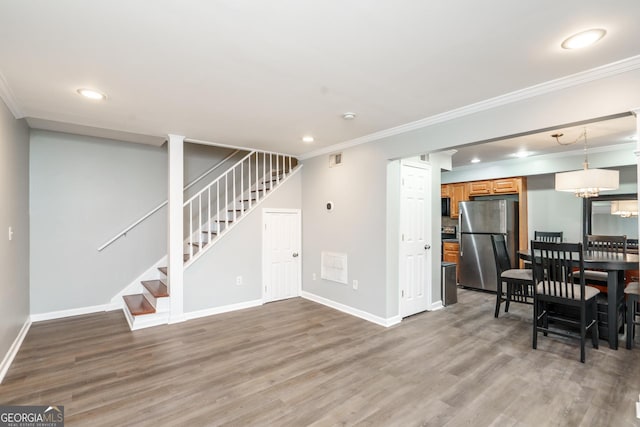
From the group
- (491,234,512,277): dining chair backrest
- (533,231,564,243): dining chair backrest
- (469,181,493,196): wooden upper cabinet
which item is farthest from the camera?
(469,181,493,196): wooden upper cabinet

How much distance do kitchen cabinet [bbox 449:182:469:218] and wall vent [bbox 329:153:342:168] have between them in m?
→ 3.45

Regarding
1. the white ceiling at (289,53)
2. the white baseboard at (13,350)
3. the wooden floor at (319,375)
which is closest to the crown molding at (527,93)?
the white ceiling at (289,53)

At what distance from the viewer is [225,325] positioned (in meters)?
4.00

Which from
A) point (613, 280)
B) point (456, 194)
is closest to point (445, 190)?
point (456, 194)

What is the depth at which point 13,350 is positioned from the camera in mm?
3109

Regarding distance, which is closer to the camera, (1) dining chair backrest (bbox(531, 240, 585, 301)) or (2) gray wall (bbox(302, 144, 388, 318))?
(1) dining chair backrest (bbox(531, 240, 585, 301))

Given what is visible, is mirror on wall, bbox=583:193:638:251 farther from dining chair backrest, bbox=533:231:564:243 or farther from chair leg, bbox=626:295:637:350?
chair leg, bbox=626:295:637:350

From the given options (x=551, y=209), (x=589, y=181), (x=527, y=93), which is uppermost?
(x=527, y=93)

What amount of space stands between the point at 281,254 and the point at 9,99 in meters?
3.71

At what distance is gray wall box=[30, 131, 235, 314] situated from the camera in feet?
13.9

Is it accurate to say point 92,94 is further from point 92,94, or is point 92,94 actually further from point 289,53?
point 289,53

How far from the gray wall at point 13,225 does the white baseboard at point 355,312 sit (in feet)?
12.0

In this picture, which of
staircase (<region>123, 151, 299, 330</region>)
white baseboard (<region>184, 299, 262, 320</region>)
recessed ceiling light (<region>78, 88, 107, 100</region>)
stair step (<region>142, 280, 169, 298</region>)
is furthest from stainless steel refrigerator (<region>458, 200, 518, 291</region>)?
recessed ceiling light (<region>78, 88, 107, 100</region>)

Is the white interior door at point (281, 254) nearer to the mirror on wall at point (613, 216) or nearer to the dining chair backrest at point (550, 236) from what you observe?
the dining chair backrest at point (550, 236)
